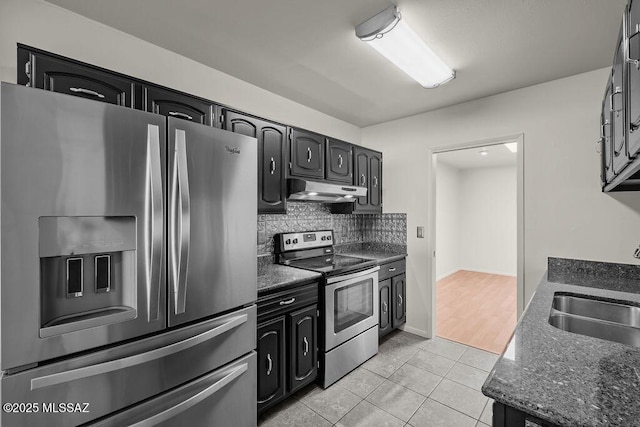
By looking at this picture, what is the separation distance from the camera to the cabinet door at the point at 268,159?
2.13 m

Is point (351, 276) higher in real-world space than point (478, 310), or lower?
higher

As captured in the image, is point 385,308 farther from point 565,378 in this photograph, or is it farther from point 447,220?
point 447,220

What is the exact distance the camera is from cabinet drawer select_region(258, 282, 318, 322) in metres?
1.84

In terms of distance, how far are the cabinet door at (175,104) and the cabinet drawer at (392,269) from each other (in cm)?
212

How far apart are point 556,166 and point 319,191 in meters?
2.03

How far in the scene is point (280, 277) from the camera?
210 cm

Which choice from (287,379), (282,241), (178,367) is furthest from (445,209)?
(178,367)

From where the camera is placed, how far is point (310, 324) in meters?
2.16

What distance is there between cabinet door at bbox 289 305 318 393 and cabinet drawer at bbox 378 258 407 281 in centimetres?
100

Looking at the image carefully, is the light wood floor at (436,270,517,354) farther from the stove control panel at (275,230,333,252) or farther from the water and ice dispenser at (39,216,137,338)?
the water and ice dispenser at (39,216,137,338)

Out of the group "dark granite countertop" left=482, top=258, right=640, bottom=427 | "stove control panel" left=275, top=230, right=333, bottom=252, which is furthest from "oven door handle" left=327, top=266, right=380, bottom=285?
"dark granite countertop" left=482, top=258, right=640, bottom=427

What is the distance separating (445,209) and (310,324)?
16.2 feet

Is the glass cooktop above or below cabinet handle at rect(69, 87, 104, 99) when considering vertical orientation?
below

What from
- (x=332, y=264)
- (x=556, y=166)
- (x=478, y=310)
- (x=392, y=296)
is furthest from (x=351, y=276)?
(x=478, y=310)
